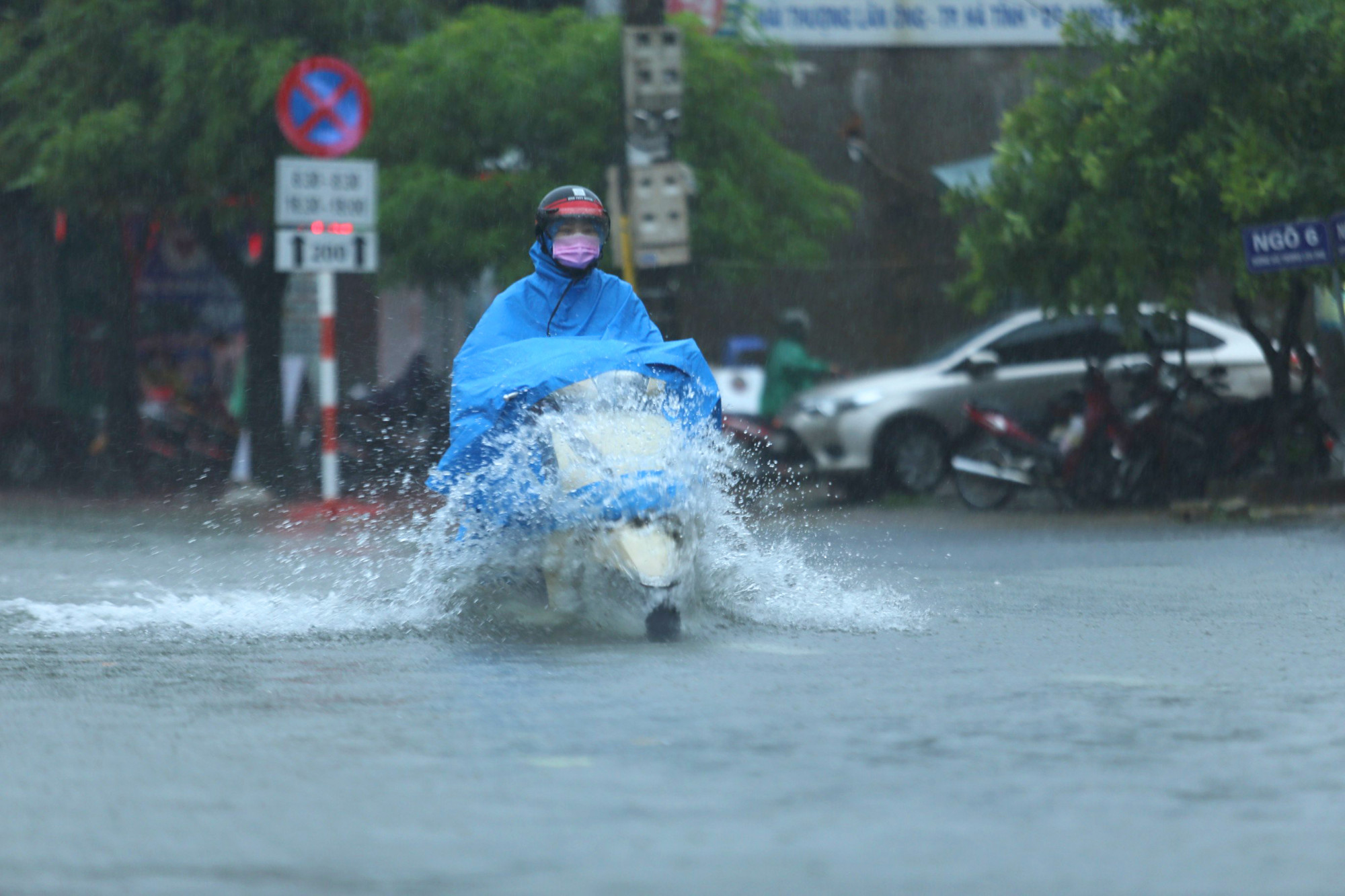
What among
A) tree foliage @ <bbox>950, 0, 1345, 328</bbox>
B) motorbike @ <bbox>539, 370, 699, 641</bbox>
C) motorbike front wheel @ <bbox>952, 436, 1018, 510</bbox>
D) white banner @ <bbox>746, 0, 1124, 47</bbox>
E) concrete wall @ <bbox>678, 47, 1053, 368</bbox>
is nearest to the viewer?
motorbike @ <bbox>539, 370, 699, 641</bbox>

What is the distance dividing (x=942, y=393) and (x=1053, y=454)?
1.96 m

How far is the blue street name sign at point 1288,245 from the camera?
47.5ft

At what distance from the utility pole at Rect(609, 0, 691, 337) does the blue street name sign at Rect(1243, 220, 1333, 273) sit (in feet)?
12.7

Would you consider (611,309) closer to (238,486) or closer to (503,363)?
(503,363)

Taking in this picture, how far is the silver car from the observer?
18.1 meters

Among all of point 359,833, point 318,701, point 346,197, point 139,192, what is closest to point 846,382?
point 346,197

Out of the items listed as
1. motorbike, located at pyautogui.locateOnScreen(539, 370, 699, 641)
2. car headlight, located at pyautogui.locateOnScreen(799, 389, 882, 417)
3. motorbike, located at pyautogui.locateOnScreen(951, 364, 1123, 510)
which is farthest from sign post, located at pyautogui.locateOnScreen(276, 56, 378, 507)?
motorbike, located at pyautogui.locateOnScreen(539, 370, 699, 641)

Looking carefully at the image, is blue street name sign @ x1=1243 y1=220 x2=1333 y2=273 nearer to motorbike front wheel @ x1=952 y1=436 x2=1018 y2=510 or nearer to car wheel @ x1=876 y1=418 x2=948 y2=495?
motorbike front wheel @ x1=952 y1=436 x2=1018 y2=510

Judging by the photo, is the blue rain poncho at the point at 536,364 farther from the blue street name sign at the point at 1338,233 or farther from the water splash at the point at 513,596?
the blue street name sign at the point at 1338,233

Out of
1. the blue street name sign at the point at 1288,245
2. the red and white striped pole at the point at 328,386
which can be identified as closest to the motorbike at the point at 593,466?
the blue street name sign at the point at 1288,245

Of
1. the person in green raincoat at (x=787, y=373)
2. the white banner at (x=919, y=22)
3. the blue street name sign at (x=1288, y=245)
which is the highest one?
the white banner at (x=919, y=22)

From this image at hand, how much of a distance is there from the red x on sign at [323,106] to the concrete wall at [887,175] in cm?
1323

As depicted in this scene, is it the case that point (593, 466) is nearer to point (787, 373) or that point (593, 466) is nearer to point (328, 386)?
point (328, 386)

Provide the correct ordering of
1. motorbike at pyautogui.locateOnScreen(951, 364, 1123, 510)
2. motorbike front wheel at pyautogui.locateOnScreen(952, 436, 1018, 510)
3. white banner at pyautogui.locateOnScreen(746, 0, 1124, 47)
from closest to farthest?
1. motorbike at pyautogui.locateOnScreen(951, 364, 1123, 510)
2. motorbike front wheel at pyautogui.locateOnScreen(952, 436, 1018, 510)
3. white banner at pyautogui.locateOnScreen(746, 0, 1124, 47)
